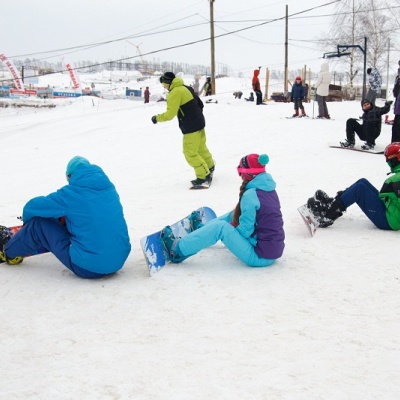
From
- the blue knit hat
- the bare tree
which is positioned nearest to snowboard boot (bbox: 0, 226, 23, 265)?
the blue knit hat

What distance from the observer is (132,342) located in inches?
101

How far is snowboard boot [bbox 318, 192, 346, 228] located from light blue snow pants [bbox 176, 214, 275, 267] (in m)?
1.33

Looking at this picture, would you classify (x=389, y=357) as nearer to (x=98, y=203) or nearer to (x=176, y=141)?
(x=98, y=203)

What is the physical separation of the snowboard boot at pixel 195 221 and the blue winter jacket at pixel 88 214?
881 mm

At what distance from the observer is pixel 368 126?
30.4 ft

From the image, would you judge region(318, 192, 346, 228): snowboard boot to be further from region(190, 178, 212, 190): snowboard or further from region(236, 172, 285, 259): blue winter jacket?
region(190, 178, 212, 190): snowboard

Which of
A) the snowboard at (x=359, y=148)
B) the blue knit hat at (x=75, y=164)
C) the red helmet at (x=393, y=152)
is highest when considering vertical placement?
the blue knit hat at (x=75, y=164)

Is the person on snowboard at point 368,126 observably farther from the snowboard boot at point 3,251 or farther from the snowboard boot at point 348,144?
the snowboard boot at point 3,251

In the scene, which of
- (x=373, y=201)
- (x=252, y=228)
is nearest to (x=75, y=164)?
(x=252, y=228)

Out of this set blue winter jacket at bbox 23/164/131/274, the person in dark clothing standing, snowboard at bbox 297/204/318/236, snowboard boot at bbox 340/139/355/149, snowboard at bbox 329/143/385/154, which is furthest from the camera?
snowboard boot at bbox 340/139/355/149

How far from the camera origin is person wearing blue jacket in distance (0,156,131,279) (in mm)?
3330

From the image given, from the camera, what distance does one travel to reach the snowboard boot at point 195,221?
4.21m

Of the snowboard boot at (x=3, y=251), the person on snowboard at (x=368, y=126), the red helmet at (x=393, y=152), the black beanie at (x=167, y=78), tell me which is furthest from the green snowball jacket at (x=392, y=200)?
the person on snowboard at (x=368, y=126)

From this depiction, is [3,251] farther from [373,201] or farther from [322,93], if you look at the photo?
[322,93]
